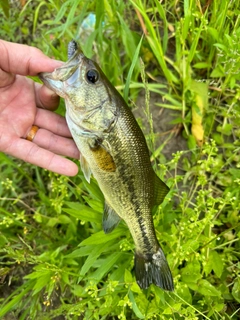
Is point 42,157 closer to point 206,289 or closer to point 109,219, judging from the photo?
point 109,219

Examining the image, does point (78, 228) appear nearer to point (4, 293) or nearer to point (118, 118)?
point (4, 293)

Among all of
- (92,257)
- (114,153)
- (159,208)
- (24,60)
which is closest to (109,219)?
(92,257)

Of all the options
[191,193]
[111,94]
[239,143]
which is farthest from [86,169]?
[239,143]

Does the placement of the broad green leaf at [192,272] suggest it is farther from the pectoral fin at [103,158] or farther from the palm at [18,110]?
the palm at [18,110]

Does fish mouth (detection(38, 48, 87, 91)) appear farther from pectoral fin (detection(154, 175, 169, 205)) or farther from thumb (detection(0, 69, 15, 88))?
pectoral fin (detection(154, 175, 169, 205))

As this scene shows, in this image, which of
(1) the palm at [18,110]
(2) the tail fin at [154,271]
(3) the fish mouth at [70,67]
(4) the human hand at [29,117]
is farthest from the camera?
(1) the palm at [18,110]

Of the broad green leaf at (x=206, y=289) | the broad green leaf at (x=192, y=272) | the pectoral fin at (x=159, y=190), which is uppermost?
the pectoral fin at (x=159, y=190)

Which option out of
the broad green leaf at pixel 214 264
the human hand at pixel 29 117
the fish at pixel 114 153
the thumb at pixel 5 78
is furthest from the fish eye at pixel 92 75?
the broad green leaf at pixel 214 264
